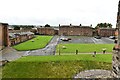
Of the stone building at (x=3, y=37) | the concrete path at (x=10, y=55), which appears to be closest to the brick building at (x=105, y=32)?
the stone building at (x=3, y=37)

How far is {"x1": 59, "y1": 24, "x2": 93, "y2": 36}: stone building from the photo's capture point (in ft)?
226

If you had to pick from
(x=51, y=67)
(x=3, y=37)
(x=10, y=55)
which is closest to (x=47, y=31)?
(x=3, y=37)

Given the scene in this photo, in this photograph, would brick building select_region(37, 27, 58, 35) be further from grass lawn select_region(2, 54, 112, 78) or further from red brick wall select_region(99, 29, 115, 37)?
grass lawn select_region(2, 54, 112, 78)

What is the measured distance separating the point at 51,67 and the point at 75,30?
4888cm

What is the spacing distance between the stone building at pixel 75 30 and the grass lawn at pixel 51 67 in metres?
45.5

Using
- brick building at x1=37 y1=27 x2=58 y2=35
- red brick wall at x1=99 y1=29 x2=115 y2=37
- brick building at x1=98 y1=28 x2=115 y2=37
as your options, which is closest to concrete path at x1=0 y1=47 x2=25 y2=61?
brick building at x1=98 y1=28 x2=115 y2=37

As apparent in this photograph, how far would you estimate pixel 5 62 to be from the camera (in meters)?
23.5

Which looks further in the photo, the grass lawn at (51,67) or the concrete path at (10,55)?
the concrete path at (10,55)

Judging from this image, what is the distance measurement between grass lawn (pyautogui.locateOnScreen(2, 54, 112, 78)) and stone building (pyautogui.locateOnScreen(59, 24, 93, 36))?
4549cm

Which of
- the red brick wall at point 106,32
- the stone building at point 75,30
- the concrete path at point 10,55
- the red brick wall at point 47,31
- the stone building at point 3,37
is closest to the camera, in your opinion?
the concrete path at point 10,55

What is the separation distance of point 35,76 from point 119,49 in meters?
15.6

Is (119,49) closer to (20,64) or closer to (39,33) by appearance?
(20,64)

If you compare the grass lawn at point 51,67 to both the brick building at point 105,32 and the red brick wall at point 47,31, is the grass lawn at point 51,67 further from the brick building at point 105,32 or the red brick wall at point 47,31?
the red brick wall at point 47,31

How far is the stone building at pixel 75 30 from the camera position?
69.0 meters
